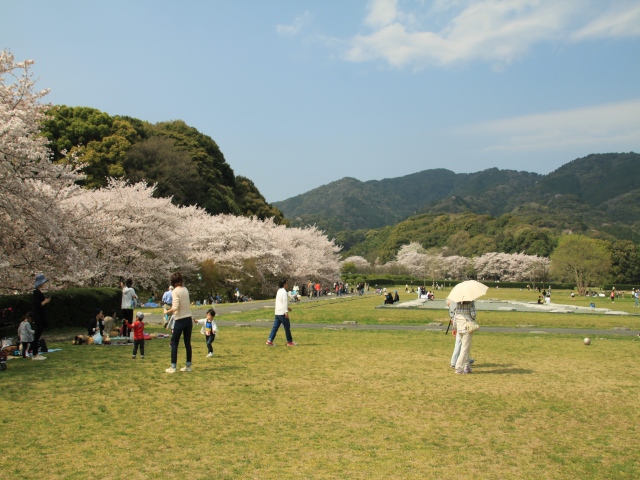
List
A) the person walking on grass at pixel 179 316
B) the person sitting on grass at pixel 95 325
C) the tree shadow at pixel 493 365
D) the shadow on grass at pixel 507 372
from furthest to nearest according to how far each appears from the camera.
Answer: the person sitting on grass at pixel 95 325 < the tree shadow at pixel 493 365 < the shadow on grass at pixel 507 372 < the person walking on grass at pixel 179 316

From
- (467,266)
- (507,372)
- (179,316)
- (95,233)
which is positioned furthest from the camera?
(467,266)

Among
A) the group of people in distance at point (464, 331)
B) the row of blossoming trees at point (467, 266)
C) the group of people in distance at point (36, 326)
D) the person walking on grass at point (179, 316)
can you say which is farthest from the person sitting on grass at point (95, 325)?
the row of blossoming trees at point (467, 266)

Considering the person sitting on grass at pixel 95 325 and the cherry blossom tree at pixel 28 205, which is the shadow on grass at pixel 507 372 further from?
the cherry blossom tree at pixel 28 205

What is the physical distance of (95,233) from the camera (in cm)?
2061

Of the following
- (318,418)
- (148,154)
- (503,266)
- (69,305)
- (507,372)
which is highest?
(148,154)

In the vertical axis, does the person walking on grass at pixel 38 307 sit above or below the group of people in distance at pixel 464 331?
above

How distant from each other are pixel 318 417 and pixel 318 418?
43 millimetres

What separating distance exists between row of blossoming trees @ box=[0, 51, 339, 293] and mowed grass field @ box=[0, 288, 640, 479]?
18.1 ft

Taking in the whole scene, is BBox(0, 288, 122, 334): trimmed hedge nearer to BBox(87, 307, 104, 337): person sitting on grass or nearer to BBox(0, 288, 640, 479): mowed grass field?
BBox(87, 307, 104, 337): person sitting on grass

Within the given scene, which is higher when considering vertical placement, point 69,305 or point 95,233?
point 95,233

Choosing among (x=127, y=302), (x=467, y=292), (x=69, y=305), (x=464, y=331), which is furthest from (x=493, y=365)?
(x=69, y=305)

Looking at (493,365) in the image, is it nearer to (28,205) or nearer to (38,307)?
(38,307)

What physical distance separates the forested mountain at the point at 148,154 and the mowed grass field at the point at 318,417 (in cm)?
3581

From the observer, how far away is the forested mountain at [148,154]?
49344 millimetres
